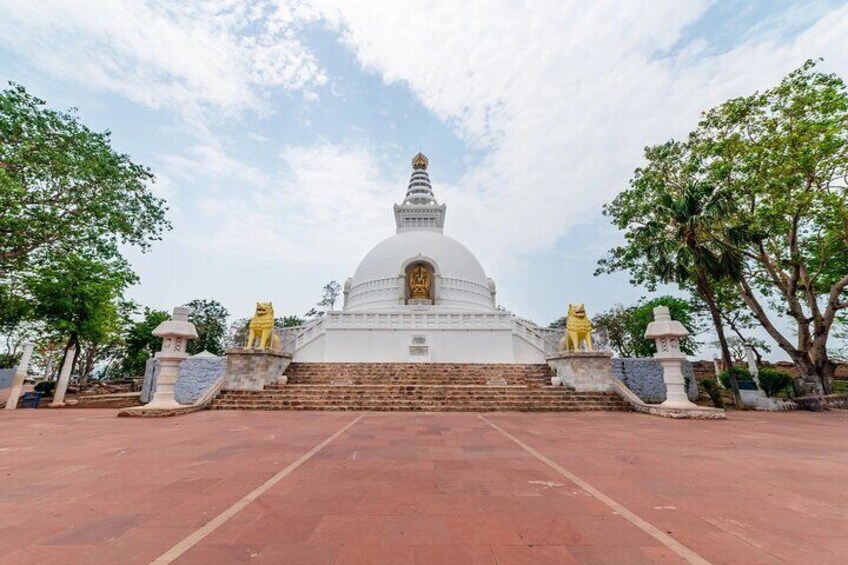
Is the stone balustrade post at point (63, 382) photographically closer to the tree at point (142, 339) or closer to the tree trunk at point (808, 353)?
the tree at point (142, 339)

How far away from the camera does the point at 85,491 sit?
3816 millimetres

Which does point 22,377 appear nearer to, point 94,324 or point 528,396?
point 94,324

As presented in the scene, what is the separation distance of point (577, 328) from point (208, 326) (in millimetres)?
35054

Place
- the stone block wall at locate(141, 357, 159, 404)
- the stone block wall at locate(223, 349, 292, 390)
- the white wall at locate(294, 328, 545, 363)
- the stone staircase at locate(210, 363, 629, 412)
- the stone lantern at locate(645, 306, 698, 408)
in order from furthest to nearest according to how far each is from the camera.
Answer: the white wall at locate(294, 328, 545, 363) < the stone block wall at locate(141, 357, 159, 404) < the stone block wall at locate(223, 349, 292, 390) < the stone staircase at locate(210, 363, 629, 412) < the stone lantern at locate(645, 306, 698, 408)

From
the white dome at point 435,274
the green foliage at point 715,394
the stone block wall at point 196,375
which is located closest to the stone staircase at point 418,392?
the stone block wall at point 196,375

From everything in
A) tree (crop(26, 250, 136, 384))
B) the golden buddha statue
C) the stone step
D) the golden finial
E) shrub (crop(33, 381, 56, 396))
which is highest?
the golden finial

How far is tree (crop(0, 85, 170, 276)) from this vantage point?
12266 millimetres

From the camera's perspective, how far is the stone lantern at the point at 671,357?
10.9m

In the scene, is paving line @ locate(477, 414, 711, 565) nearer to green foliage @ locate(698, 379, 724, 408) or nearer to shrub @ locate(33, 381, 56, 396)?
green foliage @ locate(698, 379, 724, 408)

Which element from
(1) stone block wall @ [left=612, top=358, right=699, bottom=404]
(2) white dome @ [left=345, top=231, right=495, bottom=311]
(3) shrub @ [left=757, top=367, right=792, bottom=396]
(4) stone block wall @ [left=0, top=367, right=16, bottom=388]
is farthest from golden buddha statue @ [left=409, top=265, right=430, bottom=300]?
(4) stone block wall @ [left=0, top=367, right=16, bottom=388]

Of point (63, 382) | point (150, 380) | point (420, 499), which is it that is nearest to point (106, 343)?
point (63, 382)

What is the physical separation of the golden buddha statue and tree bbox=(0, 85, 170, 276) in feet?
46.6

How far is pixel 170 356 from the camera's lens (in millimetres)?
11164

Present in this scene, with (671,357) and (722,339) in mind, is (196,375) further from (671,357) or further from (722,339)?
(722,339)
